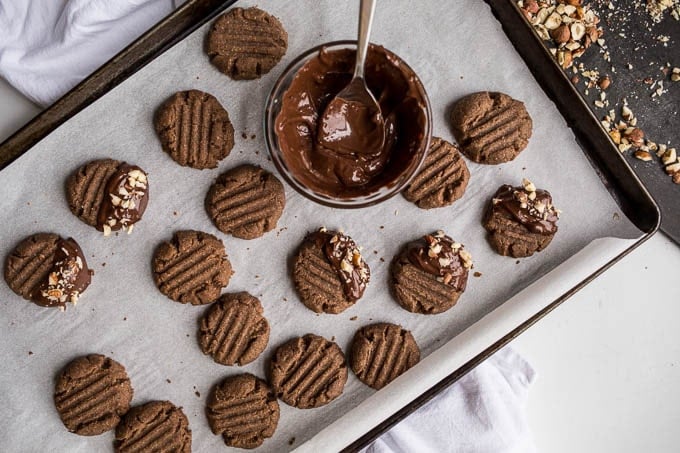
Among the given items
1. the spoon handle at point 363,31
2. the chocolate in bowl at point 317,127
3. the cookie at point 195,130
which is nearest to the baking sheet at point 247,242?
the cookie at point 195,130

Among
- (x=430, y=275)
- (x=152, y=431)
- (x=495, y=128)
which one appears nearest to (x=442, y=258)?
(x=430, y=275)

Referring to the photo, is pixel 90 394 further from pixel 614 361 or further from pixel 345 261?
pixel 614 361

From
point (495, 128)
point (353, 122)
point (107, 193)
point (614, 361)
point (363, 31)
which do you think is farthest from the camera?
point (614, 361)

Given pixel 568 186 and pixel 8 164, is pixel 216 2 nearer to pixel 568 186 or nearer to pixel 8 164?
pixel 8 164

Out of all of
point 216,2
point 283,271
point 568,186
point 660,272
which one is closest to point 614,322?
point 660,272

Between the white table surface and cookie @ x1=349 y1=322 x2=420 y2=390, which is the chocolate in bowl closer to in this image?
cookie @ x1=349 y1=322 x2=420 y2=390

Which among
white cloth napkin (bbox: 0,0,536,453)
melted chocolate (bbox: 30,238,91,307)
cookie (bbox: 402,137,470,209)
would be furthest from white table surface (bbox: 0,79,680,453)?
melted chocolate (bbox: 30,238,91,307)

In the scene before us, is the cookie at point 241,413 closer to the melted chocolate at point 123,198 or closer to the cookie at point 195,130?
the melted chocolate at point 123,198
